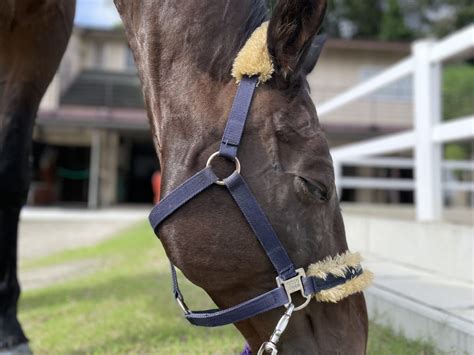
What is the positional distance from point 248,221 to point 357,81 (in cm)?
1887

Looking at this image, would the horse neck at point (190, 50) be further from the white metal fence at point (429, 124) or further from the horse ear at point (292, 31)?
the white metal fence at point (429, 124)

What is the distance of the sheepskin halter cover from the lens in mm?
1390

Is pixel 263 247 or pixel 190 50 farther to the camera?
pixel 190 50

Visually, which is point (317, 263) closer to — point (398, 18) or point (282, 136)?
point (282, 136)

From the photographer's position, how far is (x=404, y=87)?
1881 cm

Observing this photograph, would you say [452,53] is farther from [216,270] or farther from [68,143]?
[68,143]

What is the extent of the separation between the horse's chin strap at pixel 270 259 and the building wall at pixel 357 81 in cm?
1661

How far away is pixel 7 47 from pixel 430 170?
2.95 metres

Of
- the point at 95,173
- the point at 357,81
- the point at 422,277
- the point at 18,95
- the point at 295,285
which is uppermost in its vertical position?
the point at 357,81

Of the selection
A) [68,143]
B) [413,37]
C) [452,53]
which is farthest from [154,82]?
[413,37]

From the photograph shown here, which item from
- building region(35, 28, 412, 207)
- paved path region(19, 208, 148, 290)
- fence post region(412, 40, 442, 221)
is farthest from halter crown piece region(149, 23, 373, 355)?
building region(35, 28, 412, 207)

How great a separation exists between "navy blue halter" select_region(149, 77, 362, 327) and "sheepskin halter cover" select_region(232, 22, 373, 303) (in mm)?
14

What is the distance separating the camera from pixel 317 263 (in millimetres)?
1402

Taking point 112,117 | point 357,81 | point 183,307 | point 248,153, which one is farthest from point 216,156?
point 357,81
